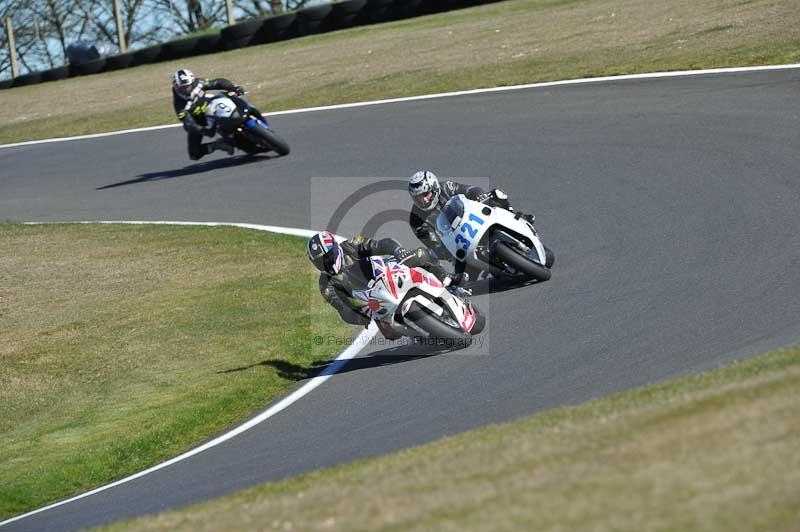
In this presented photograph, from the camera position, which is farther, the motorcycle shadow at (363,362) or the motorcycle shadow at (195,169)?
the motorcycle shadow at (195,169)

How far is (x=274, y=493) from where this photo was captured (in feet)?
23.0

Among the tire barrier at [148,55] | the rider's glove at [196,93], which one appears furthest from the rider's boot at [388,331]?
the tire barrier at [148,55]

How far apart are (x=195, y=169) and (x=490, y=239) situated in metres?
11.9

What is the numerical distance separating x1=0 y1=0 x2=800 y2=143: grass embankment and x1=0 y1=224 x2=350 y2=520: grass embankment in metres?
8.11

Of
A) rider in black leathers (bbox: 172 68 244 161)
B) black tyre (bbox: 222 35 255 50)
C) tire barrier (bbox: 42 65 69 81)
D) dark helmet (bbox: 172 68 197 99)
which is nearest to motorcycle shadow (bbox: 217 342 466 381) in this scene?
rider in black leathers (bbox: 172 68 244 161)

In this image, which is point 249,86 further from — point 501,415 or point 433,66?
point 501,415

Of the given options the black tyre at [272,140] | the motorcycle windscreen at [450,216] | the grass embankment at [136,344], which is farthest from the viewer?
the black tyre at [272,140]

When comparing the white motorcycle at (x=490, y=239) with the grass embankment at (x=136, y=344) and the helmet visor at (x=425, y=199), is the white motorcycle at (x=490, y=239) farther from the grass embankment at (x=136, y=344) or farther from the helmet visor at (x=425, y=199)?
the grass embankment at (x=136, y=344)

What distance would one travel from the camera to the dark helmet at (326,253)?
10719mm

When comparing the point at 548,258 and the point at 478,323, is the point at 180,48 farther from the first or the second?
the point at 478,323

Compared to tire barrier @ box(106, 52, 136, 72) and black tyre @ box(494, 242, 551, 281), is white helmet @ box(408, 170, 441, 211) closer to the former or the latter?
black tyre @ box(494, 242, 551, 281)

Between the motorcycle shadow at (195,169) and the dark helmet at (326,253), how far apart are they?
11.5m

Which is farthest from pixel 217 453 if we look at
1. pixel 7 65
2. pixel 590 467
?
pixel 7 65

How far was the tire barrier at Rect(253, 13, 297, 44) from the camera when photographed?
3697cm
